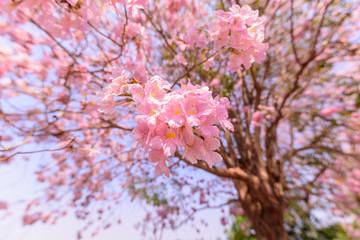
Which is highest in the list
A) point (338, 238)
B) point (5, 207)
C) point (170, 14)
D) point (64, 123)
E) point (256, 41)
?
point (170, 14)

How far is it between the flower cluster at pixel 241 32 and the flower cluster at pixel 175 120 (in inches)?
21.3

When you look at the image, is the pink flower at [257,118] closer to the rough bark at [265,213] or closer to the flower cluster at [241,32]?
the rough bark at [265,213]

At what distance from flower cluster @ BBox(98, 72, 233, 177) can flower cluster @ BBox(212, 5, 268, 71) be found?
1.77 feet

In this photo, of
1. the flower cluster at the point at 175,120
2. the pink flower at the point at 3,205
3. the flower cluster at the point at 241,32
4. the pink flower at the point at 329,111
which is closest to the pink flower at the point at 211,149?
the flower cluster at the point at 175,120

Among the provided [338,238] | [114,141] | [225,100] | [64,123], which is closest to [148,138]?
[225,100]

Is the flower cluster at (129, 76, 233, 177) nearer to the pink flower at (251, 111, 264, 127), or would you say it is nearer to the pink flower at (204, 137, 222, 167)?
the pink flower at (204, 137, 222, 167)

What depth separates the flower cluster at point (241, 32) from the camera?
4.05 ft

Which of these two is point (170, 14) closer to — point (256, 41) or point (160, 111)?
point (256, 41)

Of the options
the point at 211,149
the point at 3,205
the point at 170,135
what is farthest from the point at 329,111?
the point at 3,205

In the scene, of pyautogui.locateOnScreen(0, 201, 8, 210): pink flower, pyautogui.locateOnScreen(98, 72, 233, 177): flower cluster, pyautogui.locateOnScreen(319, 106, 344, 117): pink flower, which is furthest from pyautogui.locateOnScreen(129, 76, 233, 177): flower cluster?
pyautogui.locateOnScreen(0, 201, 8, 210): pink flower

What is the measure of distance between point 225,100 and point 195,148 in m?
0.31

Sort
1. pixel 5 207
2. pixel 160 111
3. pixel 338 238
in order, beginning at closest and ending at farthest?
pixel 160 111 < pixel 5 207 < pixel 338 238

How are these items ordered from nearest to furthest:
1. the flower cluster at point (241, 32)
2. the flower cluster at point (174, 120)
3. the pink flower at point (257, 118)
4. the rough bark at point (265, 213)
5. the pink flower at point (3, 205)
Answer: the flower cluster at point (174, 120) < the flower cluster at point (241, 32) < the rough bark at point (265, 213) < the pink flower at point (257, 118) < the pink flower at point (3, 205)

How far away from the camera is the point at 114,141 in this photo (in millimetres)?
4309
